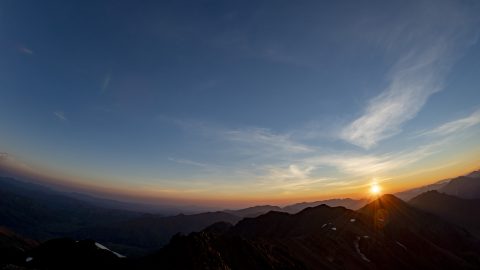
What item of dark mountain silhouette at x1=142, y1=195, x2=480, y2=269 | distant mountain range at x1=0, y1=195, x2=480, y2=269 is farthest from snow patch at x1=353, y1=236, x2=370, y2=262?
distant mountain range at x1=0, y1=195, x2=480, y2=269

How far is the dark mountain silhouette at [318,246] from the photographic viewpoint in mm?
80875

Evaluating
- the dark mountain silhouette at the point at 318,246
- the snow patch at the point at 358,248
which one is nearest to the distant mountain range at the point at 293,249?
the dark mountain silhouette at the point at 318,246

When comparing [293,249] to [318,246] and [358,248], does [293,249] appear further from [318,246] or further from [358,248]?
[358,248]

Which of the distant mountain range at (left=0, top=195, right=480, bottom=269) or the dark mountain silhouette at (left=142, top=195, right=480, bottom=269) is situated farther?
the dark mountain silhouette at (left=142, top=195, right=480, bottom=269)

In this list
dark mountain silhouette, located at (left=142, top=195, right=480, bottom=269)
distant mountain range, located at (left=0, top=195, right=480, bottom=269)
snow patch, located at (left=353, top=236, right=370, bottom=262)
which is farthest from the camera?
snow patch, located at (left=353, top=236, right=370, bottom=262)

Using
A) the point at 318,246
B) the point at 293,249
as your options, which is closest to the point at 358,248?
the point at 318,246

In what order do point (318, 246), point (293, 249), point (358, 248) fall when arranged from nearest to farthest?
point (293, 249) → point (318, 246) → point (358, 248)

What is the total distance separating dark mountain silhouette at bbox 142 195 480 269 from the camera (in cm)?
8088

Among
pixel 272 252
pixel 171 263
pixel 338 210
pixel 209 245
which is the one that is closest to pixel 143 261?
pixel 171 263

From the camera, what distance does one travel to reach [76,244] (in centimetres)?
8275

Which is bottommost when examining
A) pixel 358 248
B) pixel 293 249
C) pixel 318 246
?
pixel 358 248

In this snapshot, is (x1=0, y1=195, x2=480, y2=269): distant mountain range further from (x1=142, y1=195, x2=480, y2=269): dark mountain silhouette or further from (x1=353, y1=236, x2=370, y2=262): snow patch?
(x1=353, y1=236, x2=370, y2=262): snow patch

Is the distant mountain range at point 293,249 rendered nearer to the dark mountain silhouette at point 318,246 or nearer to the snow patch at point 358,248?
the dark mountain silhouette at point 318,246

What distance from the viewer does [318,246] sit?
116 m
